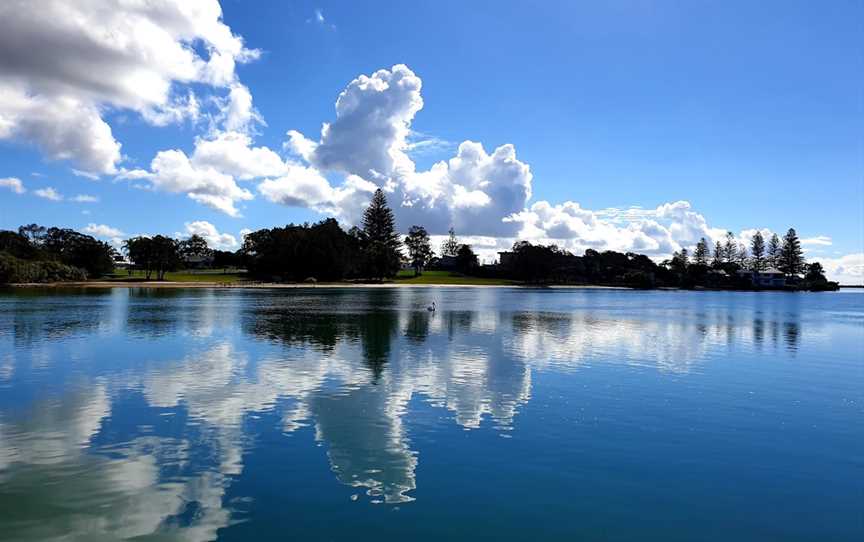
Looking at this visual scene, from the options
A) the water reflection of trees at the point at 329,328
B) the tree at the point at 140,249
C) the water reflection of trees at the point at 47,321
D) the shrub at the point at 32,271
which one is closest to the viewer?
the water reflection of trees at the point at 329,328

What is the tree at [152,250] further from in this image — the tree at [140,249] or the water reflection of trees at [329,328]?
the water reflection of trees at [329,328]

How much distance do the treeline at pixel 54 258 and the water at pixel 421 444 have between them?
10655 cm

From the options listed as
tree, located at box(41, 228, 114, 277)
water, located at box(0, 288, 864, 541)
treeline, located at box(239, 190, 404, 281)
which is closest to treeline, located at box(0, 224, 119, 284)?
tree, located at box(41, 228, 114, 277)

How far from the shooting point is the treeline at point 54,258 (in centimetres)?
11975

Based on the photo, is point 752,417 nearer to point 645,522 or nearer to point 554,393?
point 554,393

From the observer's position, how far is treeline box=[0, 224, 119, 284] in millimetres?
119750

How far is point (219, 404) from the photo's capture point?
19.5m

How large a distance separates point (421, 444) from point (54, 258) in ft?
540

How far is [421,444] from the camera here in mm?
15523

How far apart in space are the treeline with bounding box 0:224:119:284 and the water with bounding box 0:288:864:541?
106552 mm

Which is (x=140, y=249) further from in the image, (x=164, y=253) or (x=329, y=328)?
(x=329, y=328)

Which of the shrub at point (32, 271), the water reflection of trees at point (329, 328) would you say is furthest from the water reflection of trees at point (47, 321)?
the shrub at point (32, 271)

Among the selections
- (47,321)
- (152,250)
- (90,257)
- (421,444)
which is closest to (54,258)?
(90,257)

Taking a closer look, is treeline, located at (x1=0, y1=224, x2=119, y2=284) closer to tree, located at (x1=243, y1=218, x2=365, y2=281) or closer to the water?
tree, located at (x1=243, y1=218, x2=365, y2=281)
